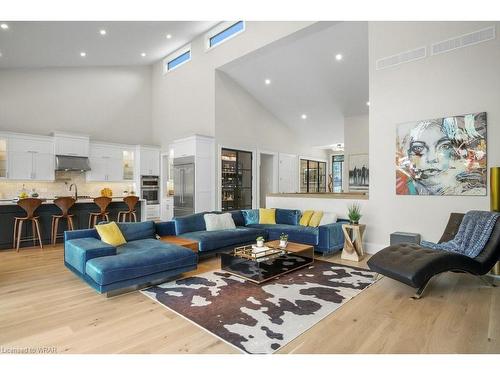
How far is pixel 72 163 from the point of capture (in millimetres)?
7465

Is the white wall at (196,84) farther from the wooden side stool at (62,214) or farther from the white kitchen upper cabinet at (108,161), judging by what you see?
the wooden side stool at (62,214)

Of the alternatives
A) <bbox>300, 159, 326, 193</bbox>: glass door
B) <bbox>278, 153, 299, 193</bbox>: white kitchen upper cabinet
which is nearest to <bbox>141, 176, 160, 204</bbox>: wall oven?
<bbox>278, 153, 299, 193</bbox>: white kitchen upper cabinet

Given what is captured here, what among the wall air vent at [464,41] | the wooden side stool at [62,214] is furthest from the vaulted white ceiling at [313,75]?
the wooden side stool at [62,214]

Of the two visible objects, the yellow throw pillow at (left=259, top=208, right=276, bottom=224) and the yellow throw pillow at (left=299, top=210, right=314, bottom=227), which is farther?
the yellow throw pillow at (left=259, top=208, right=276, bottom=224)

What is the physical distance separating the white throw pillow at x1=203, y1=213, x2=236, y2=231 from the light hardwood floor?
6.96 ft

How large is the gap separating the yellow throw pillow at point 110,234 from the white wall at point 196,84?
409cm

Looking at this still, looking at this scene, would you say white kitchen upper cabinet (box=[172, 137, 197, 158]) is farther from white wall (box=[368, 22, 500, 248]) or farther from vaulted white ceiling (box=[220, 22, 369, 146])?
white wall (box=[368, 22, 500, 248])

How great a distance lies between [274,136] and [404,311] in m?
7.04

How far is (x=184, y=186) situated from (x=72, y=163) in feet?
9.68

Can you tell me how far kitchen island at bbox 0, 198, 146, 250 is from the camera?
5262 millimetres

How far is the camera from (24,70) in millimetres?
7270
